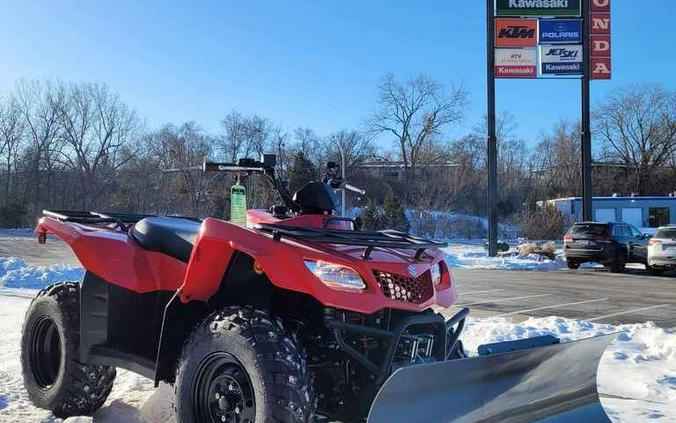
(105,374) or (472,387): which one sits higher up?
(472,387)

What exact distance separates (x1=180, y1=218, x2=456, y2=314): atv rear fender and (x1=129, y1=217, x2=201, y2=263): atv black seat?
364 mm

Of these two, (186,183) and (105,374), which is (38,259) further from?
(105,374)

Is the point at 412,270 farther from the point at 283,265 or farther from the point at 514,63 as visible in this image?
the point at 514,63

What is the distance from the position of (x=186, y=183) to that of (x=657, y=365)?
97.0ft

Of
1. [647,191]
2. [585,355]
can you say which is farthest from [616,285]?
[647,191]

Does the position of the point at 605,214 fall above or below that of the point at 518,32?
→ below

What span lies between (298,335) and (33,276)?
1223cm

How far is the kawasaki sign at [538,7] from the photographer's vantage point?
2381 cm

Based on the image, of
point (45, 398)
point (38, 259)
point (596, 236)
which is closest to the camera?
point (45, 398)

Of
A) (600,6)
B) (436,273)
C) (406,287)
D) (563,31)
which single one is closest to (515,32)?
(563,31)

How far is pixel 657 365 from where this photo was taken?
219 inches

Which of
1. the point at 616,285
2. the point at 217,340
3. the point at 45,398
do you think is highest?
the point at 217,340

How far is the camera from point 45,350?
442 centimetres

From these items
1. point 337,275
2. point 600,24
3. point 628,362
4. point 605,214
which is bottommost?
point 605,214
